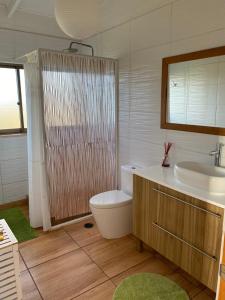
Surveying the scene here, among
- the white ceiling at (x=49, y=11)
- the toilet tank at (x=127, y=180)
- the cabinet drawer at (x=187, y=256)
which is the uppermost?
the white ceiling at (x=49, y=11)

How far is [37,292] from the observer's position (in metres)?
1.80

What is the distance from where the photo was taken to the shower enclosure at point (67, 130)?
2.40 metres

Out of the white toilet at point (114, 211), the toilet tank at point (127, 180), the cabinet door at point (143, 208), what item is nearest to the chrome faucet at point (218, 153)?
the cabinet door at point (143, 208)

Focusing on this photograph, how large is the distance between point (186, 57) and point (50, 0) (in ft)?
5.47

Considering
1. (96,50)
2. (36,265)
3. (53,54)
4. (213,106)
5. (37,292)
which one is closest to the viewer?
(37,292)

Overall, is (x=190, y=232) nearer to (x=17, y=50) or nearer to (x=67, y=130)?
(x=67, y=130)

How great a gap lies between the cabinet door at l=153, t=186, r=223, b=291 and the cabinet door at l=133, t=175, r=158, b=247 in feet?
0.22

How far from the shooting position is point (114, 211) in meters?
2.35

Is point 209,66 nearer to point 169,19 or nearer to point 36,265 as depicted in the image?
point 169,19

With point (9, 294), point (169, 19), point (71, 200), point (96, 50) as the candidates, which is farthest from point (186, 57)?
point (9, 294)

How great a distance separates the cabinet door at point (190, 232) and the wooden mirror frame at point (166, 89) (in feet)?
2.02

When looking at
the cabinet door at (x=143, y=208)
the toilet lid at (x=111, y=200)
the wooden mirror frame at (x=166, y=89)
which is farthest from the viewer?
the toilet lid at (x=111, y=200)

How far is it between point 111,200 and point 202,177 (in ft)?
3.47

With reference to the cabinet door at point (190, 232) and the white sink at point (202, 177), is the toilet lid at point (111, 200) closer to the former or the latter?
the cabinet door at point (190, 232)
